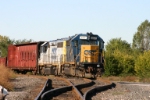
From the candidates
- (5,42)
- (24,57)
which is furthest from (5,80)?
(5,42)

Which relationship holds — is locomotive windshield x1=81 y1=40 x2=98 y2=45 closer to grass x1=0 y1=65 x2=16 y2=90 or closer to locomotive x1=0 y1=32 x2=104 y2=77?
locomotive x1=0 y1=32 x2=104 y2=77

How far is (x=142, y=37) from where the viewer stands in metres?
84.0

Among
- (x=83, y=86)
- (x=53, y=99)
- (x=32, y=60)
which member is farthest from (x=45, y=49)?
(x=53, y=99)

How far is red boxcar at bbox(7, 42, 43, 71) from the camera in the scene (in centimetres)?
2986

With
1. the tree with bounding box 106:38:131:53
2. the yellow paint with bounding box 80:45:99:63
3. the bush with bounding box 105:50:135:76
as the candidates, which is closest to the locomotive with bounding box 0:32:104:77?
the yellow paint with bounding box 80:45:99:63

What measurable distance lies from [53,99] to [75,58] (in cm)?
1196

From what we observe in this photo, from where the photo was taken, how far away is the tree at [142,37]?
83738 millimetres

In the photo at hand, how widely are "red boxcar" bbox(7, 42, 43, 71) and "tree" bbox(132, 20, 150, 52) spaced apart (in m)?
51.9

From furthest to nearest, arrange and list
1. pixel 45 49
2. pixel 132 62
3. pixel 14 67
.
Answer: pixel 132 62, pixel 14 67, pixel 45 49

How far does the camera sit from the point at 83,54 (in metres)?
23.1

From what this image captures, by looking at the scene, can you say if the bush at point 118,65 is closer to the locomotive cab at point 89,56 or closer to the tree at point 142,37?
the locomotive cab at point 89,56

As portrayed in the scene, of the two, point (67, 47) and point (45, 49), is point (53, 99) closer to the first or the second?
point (67, 47)

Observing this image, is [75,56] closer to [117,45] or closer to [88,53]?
[88,53]

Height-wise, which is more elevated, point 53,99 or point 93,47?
point 93,47
